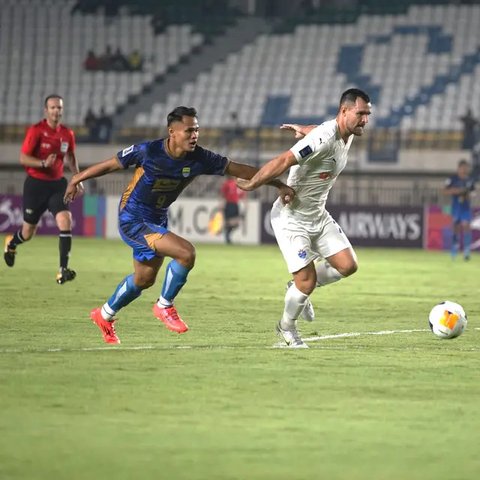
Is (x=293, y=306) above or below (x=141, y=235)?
below

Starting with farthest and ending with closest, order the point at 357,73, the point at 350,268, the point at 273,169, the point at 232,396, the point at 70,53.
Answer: the point at 70,53
the point at 357,73
the point at 350,268
the point at 273,169
the point at 232,396

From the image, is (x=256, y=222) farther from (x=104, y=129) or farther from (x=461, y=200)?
(x=104, y=129)

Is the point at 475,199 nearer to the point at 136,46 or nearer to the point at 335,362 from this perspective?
the point at 136,46

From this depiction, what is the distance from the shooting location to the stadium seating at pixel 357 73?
124ft

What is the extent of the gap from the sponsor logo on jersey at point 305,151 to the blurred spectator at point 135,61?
3208 cm

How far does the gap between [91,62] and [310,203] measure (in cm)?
3240

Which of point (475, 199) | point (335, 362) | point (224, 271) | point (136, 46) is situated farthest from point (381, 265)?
point (136, 46)

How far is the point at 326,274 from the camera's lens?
11.8m

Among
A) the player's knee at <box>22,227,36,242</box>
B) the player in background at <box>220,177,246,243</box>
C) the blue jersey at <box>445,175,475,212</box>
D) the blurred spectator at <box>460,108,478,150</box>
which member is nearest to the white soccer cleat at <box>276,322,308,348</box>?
the player's knee at <box>22,227,36,242</box>

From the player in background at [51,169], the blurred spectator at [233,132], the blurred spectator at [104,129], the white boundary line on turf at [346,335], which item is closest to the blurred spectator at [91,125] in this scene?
the blurred spectator at [104,129]

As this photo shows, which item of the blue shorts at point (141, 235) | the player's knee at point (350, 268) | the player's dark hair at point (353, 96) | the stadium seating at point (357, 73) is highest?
the stadium seating at point (357, 73)

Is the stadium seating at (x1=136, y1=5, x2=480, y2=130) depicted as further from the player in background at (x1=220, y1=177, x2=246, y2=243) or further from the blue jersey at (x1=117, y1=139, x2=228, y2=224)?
the blue jersey at (x1=117, y1=139, x2=228, y2=224)

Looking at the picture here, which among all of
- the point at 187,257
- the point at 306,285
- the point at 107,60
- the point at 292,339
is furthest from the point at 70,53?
the point at 292,339

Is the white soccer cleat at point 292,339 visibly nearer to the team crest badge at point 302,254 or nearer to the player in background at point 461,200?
the team crest badge at point 302,254
